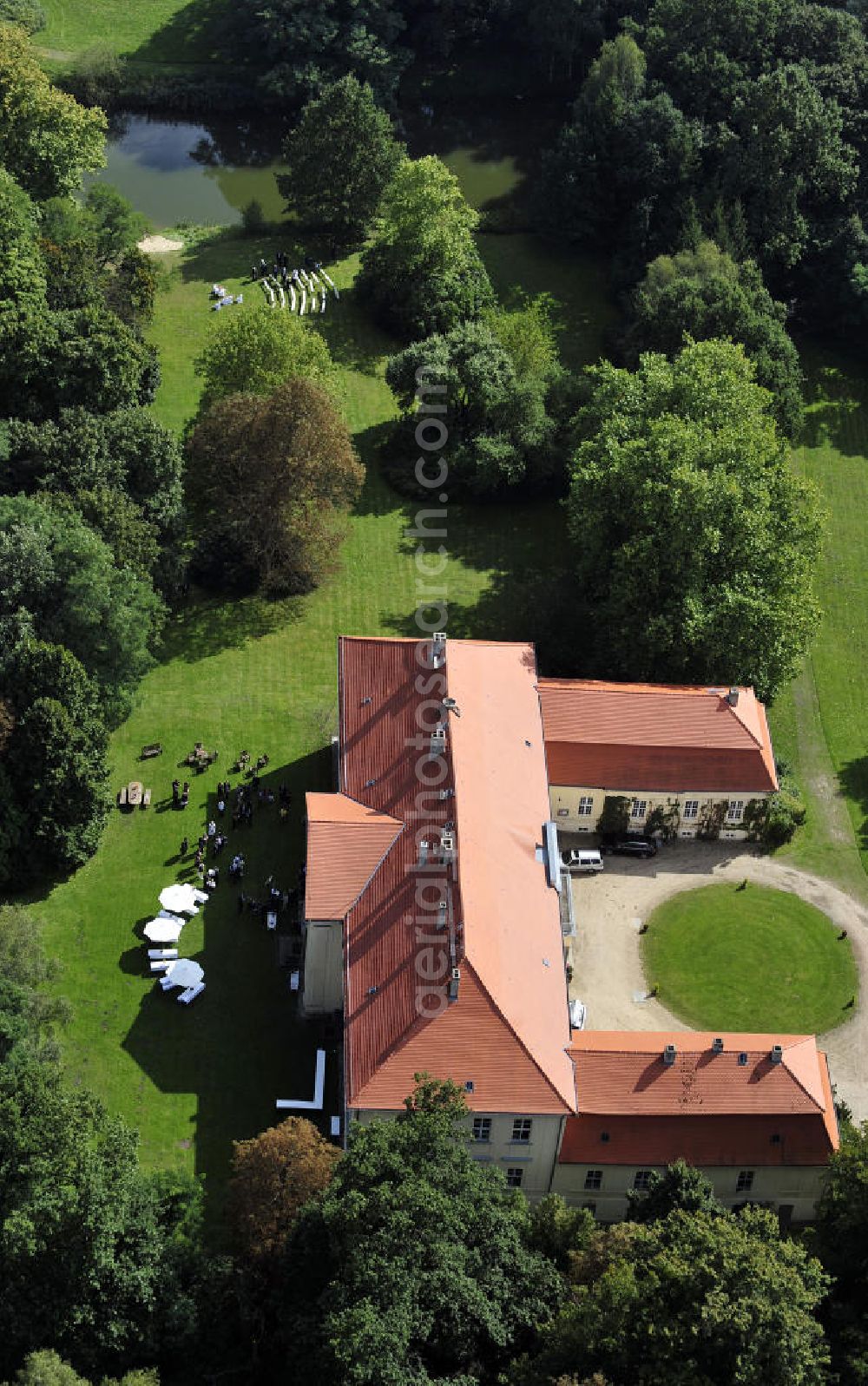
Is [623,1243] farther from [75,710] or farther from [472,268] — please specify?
[472,268]

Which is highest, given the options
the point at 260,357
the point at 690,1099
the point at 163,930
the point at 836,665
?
the point at 260,357

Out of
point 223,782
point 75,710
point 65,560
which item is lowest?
point 223,782

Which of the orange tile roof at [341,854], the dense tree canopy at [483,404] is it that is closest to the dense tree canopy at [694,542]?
the dense tree canopy at [483,404]

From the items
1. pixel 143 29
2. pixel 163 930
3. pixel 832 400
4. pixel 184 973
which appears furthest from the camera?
pixel 143 29

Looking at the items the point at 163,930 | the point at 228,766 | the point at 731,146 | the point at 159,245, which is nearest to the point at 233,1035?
the point at 163,930

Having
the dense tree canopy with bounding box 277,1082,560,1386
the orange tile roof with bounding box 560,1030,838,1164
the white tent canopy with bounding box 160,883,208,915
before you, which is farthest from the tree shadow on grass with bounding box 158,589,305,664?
the dense tree canopy with bounding box 277,1082,560,1386

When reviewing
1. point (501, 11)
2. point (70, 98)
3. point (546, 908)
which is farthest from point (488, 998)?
point (501, 11)

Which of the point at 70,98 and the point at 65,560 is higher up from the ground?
the point at 70,98

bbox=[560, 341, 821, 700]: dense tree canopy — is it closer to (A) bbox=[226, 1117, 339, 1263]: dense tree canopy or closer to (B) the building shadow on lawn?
(B) the building shadow on lawn

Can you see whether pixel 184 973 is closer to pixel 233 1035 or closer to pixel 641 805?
pixel 233 1035
